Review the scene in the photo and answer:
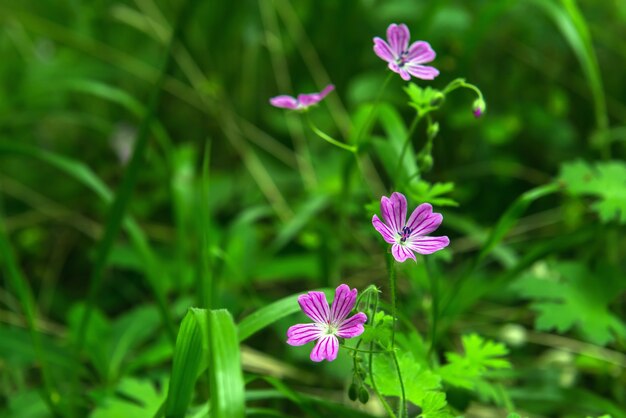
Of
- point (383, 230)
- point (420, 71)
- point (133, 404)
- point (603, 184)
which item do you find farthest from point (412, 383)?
point (603, 184)

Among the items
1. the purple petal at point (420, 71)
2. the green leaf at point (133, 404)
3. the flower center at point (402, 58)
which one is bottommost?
the green leaf at point (133, 404)

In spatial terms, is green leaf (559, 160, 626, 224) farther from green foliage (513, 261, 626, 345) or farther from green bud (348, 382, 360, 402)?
green bud (348, 382, 360, 402)

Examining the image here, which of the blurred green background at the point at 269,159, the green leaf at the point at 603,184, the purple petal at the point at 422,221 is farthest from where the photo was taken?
the blurred green background at the point at 269,159

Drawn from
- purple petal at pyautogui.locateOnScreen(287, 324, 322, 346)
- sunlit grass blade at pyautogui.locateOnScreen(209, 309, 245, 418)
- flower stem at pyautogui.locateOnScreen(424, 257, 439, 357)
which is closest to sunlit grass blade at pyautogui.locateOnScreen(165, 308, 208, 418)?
sunlit grass blade at pyautogui.locateOnScreen(209, 309, 245, 418)

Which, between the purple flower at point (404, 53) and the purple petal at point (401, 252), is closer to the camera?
the purple petal at point (401, 252)

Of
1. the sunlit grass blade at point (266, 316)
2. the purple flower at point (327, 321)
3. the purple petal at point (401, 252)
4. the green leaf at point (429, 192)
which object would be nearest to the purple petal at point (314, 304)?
the purple flower at point (327, 321)

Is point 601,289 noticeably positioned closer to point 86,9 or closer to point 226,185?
point 226,185

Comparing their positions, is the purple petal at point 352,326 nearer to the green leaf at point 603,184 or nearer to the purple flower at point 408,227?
the purple flower at point 408,227
